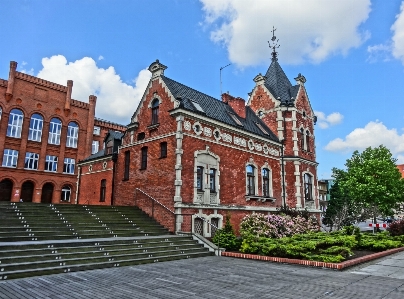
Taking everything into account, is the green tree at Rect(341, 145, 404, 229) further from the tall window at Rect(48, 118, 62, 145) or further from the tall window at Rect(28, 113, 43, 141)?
the tall window at Rect(28, 113, 43, 141)

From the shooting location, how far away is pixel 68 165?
126 ft

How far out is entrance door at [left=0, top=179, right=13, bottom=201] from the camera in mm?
32894

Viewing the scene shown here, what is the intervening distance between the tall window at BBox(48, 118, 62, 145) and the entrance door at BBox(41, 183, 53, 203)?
17.7ft

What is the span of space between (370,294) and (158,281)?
5.63m

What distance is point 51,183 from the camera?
36.4 meters

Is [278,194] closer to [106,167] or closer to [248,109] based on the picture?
[248,109]

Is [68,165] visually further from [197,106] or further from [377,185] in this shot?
[377,185]

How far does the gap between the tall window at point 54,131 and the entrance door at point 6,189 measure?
257 inches

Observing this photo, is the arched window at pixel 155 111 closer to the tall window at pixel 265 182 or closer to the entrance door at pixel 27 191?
the tall window at pixel 265 182

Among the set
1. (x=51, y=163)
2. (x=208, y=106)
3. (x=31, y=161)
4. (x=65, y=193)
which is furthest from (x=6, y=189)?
(x=208, y=106)

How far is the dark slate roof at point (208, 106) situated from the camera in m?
20.0

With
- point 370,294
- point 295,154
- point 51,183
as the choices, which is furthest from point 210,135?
point 51,183

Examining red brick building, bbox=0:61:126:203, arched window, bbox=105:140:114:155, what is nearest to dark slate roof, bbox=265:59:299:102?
arched window, bbox=105:140:114:155

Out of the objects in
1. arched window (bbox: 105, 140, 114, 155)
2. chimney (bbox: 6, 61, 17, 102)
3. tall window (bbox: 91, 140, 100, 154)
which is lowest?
arched window (bbox: 105, 140, 114, 155)
